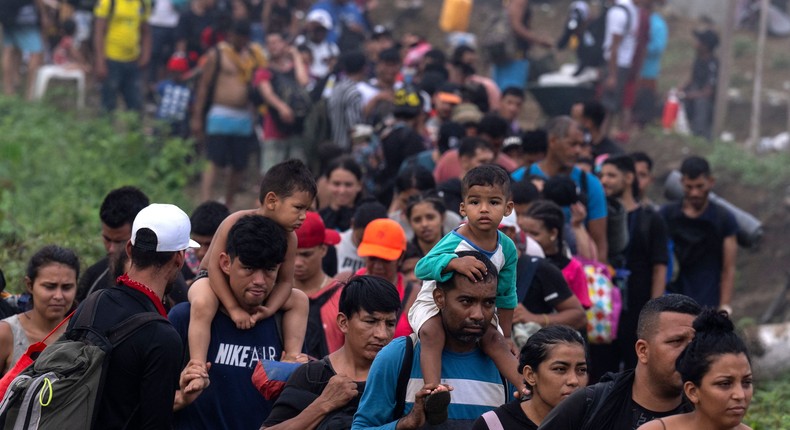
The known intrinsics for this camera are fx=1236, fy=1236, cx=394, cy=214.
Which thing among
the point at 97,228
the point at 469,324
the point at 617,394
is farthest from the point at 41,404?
the point at 97,228

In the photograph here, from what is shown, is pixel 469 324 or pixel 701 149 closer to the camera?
pixel 469 324

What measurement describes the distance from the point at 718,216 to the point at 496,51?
6.80 metres

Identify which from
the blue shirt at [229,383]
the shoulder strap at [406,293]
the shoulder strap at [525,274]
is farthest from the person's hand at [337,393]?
the shoulder strap at [525,274]

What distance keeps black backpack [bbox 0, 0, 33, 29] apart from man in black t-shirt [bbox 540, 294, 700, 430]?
48.9ft

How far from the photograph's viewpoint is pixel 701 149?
16172 millimetres

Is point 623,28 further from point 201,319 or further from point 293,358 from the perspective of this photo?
point 201,319

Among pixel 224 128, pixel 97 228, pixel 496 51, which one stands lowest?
pixel 97 228

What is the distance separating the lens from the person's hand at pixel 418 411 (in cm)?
489

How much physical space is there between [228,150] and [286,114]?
46.3 inches

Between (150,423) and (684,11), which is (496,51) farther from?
(150,423)

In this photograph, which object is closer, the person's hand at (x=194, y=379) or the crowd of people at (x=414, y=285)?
the crowd of people at (x=414, y=285)

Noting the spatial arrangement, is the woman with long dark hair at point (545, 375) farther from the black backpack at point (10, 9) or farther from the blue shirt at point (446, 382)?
the black backpack at point (10, 9)

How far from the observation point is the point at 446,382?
5199mm

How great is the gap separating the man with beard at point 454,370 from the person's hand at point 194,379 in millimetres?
A: 835
